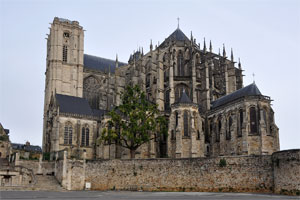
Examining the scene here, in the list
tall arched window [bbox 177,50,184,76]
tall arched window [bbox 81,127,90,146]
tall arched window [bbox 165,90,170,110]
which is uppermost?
tall arched window [bbox 177,50,184,76]

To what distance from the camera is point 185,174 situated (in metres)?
32.5

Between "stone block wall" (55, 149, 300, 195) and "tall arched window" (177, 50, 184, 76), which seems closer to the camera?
"stone block wall" (55, 149, 300, 195)

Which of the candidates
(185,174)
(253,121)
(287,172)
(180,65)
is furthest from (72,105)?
(287,172)

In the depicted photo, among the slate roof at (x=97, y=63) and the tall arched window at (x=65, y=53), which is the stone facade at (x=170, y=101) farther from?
the slate roof at (x=97, y=63)

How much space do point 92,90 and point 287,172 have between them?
4203cm

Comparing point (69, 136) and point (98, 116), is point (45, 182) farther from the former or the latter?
point (98, 116)

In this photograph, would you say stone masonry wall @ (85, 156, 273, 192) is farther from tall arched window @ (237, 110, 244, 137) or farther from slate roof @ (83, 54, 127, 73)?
slate roof @ (83, 54, 127, 73)

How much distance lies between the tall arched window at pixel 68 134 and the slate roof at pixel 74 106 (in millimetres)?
1868

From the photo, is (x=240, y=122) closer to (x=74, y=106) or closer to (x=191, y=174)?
(x=191, y=174)

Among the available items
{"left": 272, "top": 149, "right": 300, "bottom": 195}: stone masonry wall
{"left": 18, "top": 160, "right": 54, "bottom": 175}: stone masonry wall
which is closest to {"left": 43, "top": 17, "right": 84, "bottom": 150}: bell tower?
{"left": 18, "top": 160, "right": 54, "bottom": 175}: stone masonry wall

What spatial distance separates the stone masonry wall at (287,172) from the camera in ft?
88.3

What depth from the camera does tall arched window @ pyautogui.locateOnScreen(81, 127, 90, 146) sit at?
47.4 meters

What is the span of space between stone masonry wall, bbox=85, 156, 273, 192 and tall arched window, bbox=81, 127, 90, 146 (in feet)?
36.2

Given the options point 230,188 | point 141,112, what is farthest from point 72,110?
point 230,188
